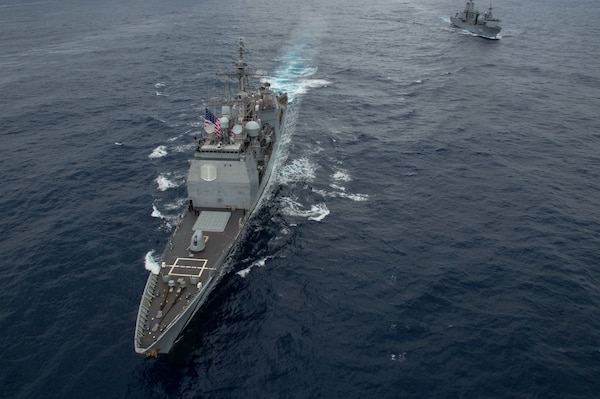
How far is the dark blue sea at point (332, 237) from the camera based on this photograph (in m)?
38.1

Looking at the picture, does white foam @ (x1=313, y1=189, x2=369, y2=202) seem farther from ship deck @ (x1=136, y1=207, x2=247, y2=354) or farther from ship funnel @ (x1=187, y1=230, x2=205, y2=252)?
ship funnel @ (x1=187, y1=230, x2=205, y2=252)

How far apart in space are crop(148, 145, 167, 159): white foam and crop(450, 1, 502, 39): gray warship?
121245 mm

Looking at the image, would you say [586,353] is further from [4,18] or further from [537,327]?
[4,18]

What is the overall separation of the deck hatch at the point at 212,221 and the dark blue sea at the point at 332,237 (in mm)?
4010

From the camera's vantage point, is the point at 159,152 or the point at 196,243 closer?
the point at 196,243

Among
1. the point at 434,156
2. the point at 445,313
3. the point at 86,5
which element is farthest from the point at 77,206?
the point at 86,5

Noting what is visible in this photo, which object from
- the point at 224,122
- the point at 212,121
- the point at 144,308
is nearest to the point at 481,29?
the point at 224,122

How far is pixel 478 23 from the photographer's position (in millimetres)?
153875

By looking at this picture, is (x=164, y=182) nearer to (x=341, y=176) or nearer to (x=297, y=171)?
(x=297, y=171)

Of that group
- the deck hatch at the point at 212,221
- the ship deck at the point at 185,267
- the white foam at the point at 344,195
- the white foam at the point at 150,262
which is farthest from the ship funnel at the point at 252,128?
the white foam at the point at 150,262

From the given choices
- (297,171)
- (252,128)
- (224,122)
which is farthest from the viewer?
(297,171)

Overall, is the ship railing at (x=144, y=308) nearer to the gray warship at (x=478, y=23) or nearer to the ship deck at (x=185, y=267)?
the ship deck at (x=185, y=267)

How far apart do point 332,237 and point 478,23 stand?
131766 mm

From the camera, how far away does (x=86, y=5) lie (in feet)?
646
